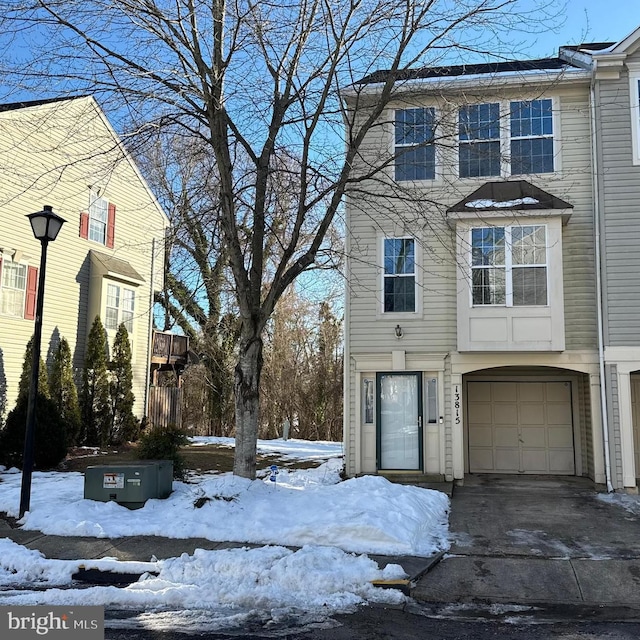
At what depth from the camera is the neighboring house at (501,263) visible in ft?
39.1

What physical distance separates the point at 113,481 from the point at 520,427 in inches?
357

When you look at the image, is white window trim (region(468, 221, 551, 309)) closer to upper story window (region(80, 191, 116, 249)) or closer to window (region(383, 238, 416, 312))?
window (region(383, 238, 416, 312))

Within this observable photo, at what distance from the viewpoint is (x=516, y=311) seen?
1208cm

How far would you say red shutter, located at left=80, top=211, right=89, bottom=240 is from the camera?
17.9 meters

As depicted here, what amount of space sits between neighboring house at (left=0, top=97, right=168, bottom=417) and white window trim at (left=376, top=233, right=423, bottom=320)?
5.51 meters

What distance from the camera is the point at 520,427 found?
14.1 meters

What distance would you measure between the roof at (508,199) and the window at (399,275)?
1329 millimetres

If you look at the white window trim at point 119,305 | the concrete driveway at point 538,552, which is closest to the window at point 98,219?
the white window trim at point 119,305

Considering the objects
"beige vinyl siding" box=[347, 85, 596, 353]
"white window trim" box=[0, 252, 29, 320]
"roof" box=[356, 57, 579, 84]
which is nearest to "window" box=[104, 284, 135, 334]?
"white window trim" box=[0, 252, 29, 320]

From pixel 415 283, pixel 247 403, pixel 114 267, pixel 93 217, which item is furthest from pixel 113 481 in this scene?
pixel 93 217

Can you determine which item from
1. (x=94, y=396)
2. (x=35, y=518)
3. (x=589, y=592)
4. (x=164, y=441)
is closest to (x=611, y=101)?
(x=589, y=592)

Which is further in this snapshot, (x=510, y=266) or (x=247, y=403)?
(x=510, y=266)

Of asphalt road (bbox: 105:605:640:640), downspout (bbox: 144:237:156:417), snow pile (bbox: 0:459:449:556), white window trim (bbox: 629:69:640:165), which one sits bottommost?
asphalt road (bbox: 105:605:640:640)

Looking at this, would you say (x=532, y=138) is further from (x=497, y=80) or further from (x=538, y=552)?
(x=538, y=552)
